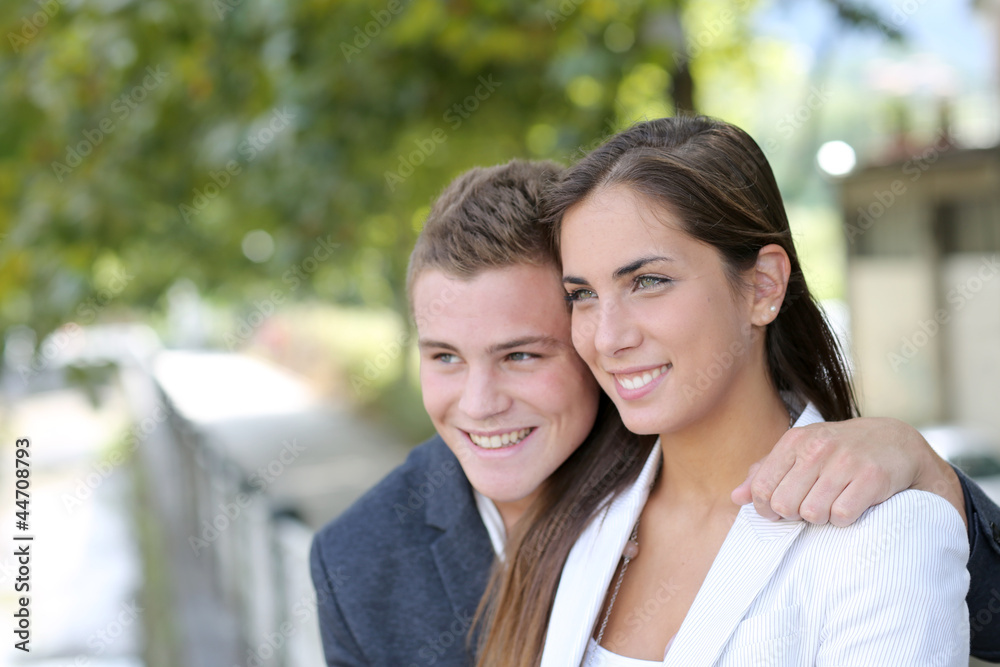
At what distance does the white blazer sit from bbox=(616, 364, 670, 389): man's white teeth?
0.29 m

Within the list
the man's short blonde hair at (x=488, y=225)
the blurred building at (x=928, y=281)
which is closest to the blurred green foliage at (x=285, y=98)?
the man's short blonde hair at (x=488, y=225)

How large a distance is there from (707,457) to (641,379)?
10.2 inches

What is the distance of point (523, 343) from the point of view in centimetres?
196

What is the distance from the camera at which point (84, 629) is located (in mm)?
8320

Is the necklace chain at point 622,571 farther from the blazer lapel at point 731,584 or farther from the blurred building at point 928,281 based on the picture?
the blurred building at point 928,281

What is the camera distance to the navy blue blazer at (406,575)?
217 cm

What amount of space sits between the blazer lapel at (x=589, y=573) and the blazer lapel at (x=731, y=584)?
0.24 meters

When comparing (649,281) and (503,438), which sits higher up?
(649,281)

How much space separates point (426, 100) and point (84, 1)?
1408 millimetres

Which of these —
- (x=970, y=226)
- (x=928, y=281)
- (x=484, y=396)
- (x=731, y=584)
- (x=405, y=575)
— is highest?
(x=970, y=226)

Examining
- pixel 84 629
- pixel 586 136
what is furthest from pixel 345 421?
pixel 586 136

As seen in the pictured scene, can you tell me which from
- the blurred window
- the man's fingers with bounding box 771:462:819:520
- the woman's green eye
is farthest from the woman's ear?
the blurred window

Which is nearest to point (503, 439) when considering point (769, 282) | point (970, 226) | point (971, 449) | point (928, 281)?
point (769, 282)

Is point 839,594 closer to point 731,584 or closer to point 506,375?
point 731,584
